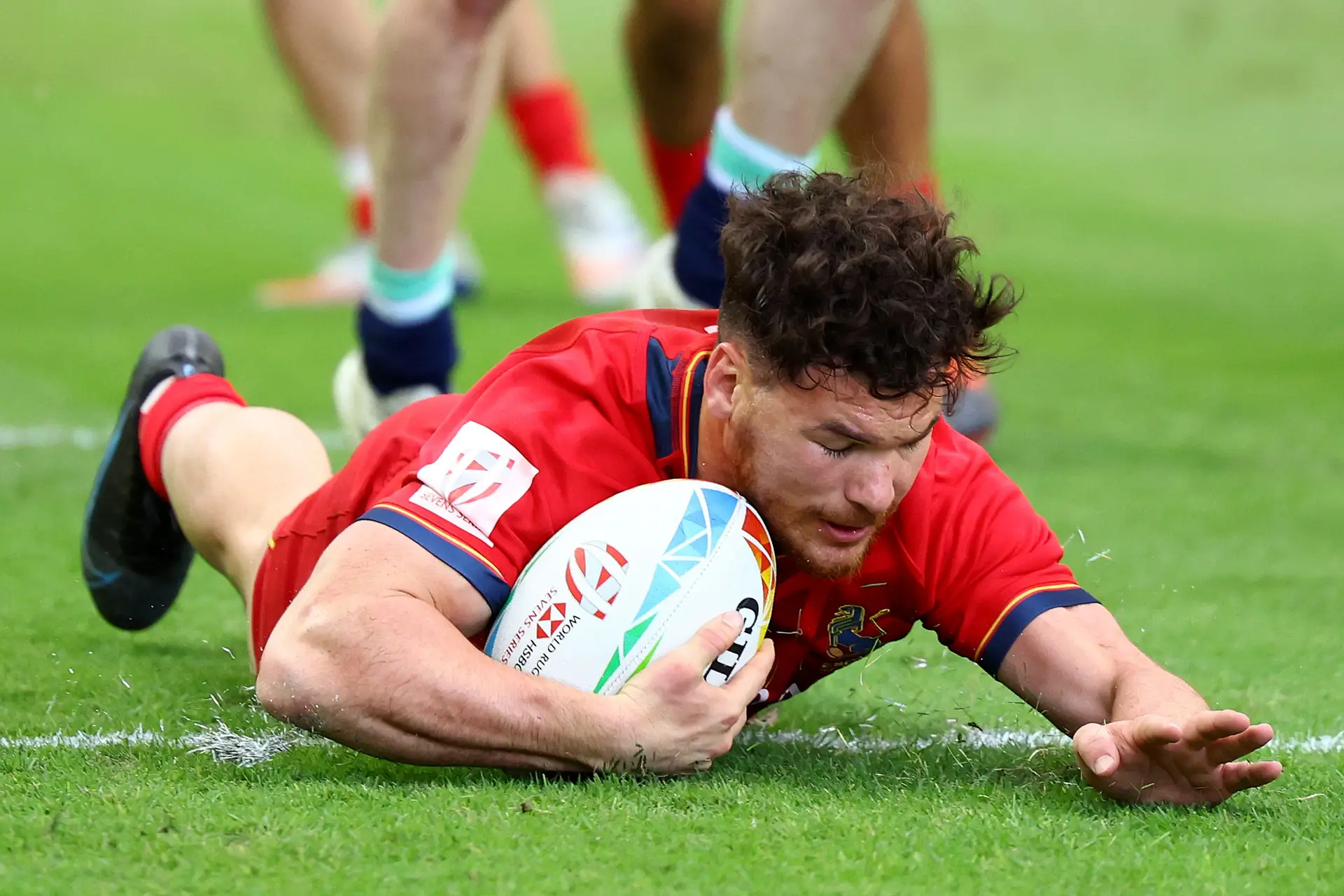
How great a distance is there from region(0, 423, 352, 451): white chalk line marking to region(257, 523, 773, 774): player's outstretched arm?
106 inches

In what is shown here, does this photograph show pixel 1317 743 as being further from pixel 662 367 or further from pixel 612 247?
pixel 612 247

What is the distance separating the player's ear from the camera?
253 centimetres

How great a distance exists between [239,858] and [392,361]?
7.28ft

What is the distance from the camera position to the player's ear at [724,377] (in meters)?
2.53

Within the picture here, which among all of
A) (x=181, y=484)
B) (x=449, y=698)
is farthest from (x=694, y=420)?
(x=181, y=484)

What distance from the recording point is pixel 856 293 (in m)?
2.45

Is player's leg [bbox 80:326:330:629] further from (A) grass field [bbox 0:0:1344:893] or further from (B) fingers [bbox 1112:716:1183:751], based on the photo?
(B) fingers [bbox 1112:716:1183:751]

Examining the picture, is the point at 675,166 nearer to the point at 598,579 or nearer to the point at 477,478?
the point at 477,478

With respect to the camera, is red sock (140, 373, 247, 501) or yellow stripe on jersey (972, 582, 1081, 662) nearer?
yellow stripe on jersey (972, 582, 1081, 662)

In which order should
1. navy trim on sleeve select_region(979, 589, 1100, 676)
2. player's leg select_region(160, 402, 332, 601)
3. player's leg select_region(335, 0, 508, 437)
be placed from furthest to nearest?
1. player's leg select_region(335, 0, 508, 437)
2. player's leg select_region(160, 402, 332, 601)
3. navy trim on sleeve select_region(979, 589, 1100, 676)

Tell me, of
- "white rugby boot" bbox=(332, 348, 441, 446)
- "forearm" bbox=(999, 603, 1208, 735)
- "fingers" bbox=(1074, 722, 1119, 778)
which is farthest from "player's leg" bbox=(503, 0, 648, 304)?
"fingers" bbox=(1074, 722, 1119, 778)

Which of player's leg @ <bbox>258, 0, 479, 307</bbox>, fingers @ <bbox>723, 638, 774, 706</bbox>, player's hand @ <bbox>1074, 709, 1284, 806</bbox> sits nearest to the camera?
player's hand @ <bbox>1074, 709, 1284, 806</bbox>

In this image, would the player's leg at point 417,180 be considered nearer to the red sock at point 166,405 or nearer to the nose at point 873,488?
the red sock at point 166,405

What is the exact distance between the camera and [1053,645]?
2561mm
